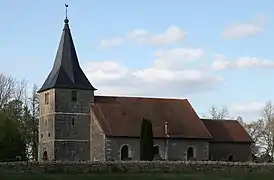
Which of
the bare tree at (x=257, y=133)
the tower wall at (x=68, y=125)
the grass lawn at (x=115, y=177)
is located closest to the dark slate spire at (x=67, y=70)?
the tower wall at (x=68, y=125)

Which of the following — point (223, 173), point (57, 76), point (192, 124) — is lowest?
point (223, 173)

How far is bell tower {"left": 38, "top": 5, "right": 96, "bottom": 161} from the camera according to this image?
210 ft

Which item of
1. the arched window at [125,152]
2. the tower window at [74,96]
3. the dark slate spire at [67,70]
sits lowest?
the arched window at [125,152]

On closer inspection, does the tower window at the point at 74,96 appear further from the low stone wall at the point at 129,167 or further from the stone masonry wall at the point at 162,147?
the low stone wall at the point at 129,167

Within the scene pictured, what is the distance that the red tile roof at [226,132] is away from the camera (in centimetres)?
6875

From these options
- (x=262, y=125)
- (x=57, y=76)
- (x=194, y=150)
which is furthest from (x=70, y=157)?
(x=262, y=125)

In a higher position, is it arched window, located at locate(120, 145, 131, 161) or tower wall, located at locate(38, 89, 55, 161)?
tower wall, located at locate(38, 89, 55, 161)

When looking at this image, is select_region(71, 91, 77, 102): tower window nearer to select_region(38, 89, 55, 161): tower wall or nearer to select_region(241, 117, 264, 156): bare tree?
select_region(38, 89, 55, 161): tower wall

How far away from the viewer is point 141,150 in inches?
2333

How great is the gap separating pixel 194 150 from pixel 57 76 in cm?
1525

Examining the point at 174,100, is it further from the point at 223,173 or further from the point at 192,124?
the point at 223,173

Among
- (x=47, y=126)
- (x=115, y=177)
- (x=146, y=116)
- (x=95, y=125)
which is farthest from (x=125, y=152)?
(x=115, y=177)

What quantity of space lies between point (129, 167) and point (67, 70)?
64.6 ft

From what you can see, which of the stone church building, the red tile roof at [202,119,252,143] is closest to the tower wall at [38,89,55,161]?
the stone church building
